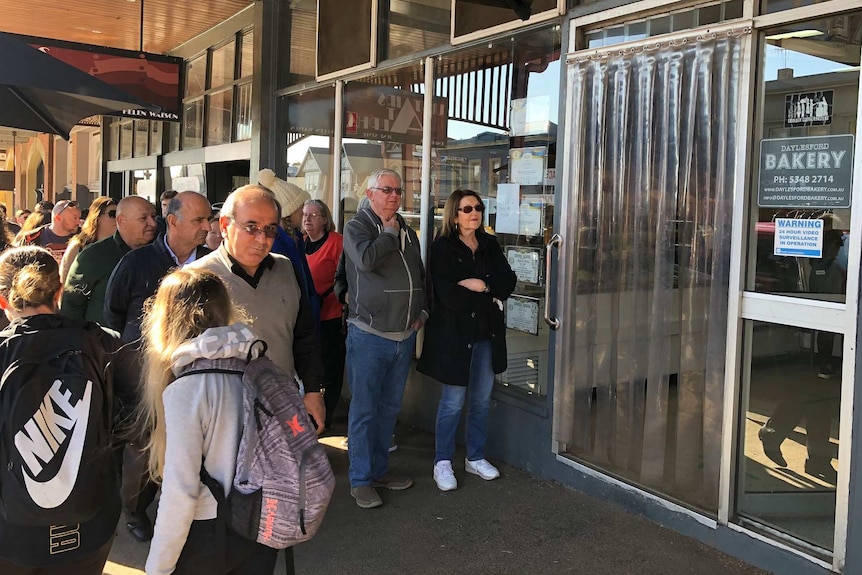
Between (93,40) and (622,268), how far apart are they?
8.89 meters

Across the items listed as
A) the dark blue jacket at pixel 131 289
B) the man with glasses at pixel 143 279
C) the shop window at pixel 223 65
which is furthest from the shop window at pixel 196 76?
the dark blue jacket at pixel 131 289

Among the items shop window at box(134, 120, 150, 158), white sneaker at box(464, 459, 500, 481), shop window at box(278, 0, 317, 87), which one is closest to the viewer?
white sneaker at box(464, 459, 500, 481)

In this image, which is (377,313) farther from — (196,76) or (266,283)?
(196,76)

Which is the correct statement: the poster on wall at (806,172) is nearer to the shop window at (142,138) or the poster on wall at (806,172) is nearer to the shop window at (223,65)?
the shop window at (223,65)

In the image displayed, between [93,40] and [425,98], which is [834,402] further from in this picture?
[93,40]

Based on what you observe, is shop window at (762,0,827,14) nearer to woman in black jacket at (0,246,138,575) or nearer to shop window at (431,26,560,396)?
shop window at (431,26,560,396)

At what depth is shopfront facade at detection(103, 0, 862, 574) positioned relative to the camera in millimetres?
3082

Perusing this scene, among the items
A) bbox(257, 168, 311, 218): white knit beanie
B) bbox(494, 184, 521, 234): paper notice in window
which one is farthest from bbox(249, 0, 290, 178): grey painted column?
bbox(494, 184, 521, 234): paper notice in window

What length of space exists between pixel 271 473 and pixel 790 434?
2.67m

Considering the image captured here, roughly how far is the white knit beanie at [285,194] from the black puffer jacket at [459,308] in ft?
3.31

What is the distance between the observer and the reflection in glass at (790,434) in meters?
3.22

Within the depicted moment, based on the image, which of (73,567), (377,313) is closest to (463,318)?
(377,313)

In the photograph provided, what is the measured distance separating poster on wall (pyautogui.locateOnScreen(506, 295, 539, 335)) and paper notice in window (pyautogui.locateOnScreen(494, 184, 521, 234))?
44cm

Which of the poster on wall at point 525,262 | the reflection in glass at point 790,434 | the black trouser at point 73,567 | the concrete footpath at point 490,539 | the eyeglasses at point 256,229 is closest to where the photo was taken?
the black trouser at point 73,567
